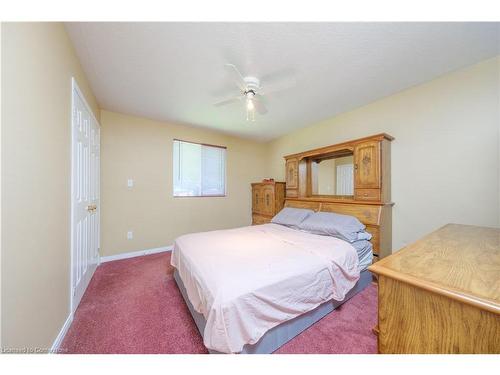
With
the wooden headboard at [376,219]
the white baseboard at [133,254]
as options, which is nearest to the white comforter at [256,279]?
the wooden headboard at [376,219]

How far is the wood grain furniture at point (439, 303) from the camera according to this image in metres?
0.59

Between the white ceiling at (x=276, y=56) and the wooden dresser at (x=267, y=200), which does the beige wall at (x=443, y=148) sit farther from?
the wooden dresser at (x=267, y=200)

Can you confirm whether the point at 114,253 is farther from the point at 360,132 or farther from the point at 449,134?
the point at 449,134

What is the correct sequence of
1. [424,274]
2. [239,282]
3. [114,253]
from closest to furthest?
[424,274], [239,282], [114,253]

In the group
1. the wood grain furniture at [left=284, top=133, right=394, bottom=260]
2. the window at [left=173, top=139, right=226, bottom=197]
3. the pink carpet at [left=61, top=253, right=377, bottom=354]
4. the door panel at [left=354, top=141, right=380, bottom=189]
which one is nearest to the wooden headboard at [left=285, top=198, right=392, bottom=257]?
the wood grain furniture at [left=284, top=133, right=394, bottom=260]

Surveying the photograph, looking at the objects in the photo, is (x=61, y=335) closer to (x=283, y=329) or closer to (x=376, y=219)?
(x=283, y=329)

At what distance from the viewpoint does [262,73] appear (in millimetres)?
1879

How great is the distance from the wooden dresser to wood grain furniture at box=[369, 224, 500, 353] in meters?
2.78

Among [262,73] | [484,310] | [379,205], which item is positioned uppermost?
[262,73]

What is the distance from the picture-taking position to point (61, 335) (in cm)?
134

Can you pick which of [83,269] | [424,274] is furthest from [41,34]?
[424,274]

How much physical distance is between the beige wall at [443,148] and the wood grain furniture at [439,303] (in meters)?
1.36
